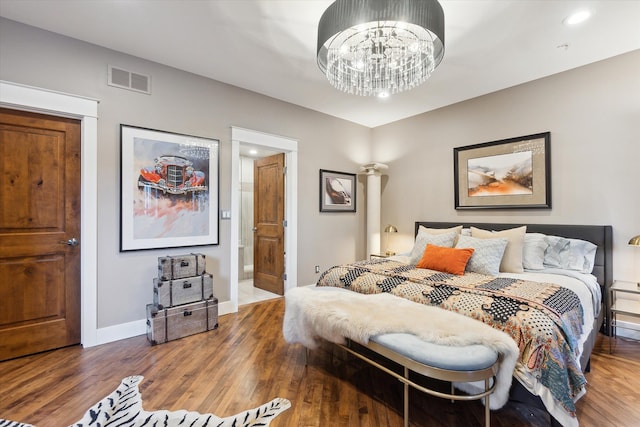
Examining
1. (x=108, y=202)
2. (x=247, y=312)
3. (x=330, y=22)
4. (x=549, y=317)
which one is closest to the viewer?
(x=549, y=317)

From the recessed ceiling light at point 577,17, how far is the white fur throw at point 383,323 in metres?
2.47

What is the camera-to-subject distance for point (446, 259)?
278 cm

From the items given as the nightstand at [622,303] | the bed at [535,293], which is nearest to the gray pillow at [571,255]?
the bed at [535,293]

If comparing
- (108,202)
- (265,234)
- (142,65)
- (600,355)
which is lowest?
(600,355)

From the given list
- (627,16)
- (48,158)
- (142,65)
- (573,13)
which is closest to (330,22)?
(573,13)

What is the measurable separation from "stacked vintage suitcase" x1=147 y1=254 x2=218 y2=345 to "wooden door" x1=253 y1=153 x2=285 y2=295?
138 cm

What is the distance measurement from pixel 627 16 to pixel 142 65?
4.22 meters

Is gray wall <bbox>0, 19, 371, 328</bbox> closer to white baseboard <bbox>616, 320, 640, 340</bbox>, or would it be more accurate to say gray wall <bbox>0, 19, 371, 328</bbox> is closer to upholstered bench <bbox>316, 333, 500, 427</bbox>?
upholstered bench <bbox>316, 333, 500, 427</bbox>

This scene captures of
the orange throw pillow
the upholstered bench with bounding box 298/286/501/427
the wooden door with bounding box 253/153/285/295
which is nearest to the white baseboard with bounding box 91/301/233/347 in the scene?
the wooden door with bounding box 253/153/285/295

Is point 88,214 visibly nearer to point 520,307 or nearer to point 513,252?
point 520,307

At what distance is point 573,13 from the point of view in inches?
89.0

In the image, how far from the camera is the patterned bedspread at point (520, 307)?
5.04ft

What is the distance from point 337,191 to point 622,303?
3430mm

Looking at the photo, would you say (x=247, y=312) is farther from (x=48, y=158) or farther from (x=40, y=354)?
(x=48, y=158)
